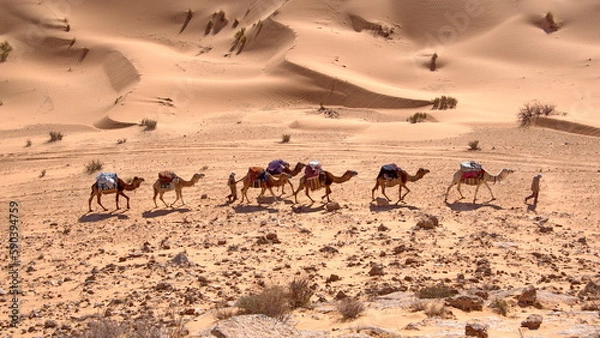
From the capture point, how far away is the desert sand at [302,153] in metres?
9.73

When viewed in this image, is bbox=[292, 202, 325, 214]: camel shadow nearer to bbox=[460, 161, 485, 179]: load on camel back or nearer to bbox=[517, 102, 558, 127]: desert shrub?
bbox=[460, 161, 485, 179]: load on camel back

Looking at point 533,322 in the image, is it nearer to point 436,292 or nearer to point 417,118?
point 436,292

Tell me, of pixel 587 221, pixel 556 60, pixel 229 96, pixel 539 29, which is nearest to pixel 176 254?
pixel 587 221

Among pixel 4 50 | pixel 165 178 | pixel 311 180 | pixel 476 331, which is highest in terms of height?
pixel 4 50

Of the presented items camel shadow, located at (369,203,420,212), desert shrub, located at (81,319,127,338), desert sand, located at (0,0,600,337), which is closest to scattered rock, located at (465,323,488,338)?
desert sand, located at (0,0,600,337)

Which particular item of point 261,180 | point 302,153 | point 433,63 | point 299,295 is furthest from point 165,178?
point 433,63

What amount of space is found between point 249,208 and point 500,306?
27.1 feet

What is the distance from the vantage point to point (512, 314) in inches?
326

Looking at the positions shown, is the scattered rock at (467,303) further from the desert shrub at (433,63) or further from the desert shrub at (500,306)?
the desert shrub at (433,63)

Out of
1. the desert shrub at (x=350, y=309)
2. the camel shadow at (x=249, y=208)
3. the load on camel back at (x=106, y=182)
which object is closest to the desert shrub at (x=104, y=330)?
the desert shrub at (x=350, y=309)

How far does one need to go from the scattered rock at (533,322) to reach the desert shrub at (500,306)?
0.50 meters

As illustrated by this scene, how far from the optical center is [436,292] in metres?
8.81

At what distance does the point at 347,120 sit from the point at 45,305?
19639 millimetres

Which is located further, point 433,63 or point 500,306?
point 433,63
